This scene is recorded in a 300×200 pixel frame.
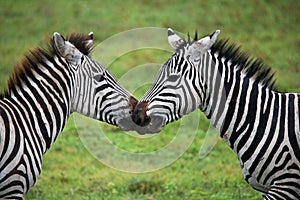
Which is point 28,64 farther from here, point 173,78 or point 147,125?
point 173,78

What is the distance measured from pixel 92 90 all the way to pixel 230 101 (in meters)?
1.75

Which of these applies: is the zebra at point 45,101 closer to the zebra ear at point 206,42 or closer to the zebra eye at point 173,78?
the zebra eye at point 173,78

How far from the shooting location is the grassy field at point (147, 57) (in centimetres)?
1061

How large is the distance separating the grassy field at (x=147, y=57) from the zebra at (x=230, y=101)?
269 centimetres

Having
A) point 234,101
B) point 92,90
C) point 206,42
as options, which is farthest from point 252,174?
point 92,90

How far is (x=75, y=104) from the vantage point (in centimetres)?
761

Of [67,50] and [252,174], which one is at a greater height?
[67,50]

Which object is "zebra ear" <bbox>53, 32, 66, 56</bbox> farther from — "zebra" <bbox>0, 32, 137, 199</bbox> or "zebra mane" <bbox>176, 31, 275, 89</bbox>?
"zebra mane" <bbox>176, 31, 275, 89</bbox>

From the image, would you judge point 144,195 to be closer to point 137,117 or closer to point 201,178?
point 201,178

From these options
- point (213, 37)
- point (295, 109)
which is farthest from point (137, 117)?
point (295, 109)

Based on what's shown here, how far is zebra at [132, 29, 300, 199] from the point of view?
732cm

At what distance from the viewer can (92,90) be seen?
7633 millimetres

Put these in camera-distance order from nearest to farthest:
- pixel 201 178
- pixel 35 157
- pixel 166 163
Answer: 1. pixel 35 157
2. pixel 201 178
3. pixel 166 163

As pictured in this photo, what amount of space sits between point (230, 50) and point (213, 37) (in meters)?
0.47
